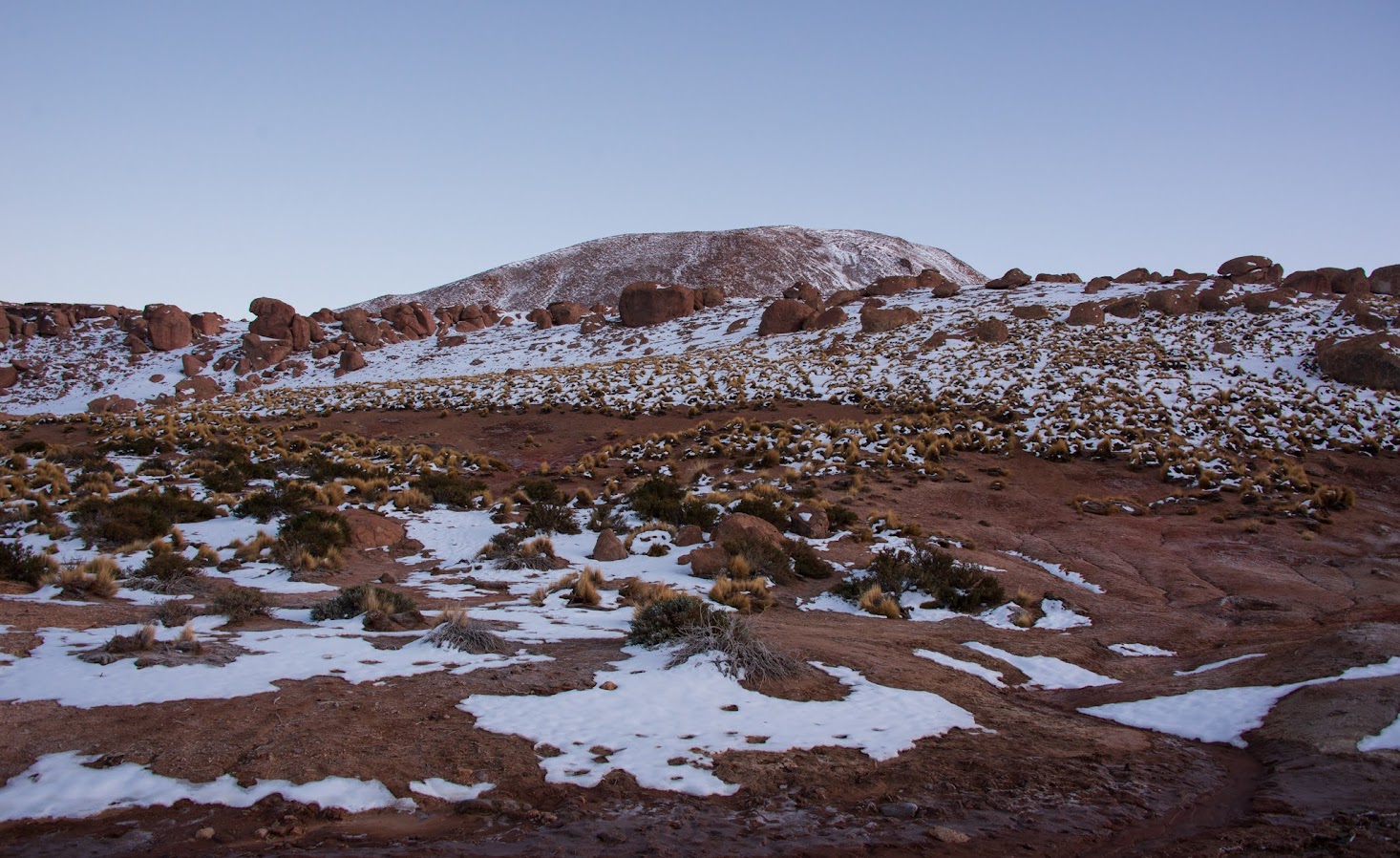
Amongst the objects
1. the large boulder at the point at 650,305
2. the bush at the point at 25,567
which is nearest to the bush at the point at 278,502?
the bush at the point at 25,567

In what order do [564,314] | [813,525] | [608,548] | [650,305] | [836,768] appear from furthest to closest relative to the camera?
[564,314] → [650,305] → [813,525] → [608,548] → [836,768]

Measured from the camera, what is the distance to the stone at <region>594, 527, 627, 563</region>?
14.0 metres

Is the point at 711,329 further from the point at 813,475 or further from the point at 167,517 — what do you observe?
the point at 167,517

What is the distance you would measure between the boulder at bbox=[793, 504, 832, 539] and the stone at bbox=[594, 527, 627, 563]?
3.61 meters

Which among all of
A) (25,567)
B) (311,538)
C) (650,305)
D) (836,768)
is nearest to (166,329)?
(650,305)

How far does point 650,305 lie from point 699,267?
41.8 m

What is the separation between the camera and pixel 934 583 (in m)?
12.4

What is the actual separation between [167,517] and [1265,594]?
1910 centimetres

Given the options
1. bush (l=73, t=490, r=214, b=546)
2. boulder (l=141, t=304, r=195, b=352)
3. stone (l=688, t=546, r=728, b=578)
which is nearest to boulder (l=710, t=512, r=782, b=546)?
stone (l=688, t=546, r=728, b=578)

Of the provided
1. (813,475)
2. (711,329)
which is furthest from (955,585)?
(711,329)

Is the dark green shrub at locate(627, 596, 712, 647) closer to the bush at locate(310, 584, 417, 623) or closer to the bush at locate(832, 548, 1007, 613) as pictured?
the bush at locate(310, 584, 417, 623)

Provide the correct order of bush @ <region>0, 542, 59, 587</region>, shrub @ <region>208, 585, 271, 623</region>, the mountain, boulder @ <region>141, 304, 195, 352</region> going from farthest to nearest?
the mountain, boulder @ <region>141, 304, 195, 352</region>, bush @ <region>0, 542, 59, 587</region>, shrub @ <region>208, 585, 271, 623</region>

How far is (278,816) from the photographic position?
4609 mm

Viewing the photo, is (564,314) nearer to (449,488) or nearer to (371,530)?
(449,488)
